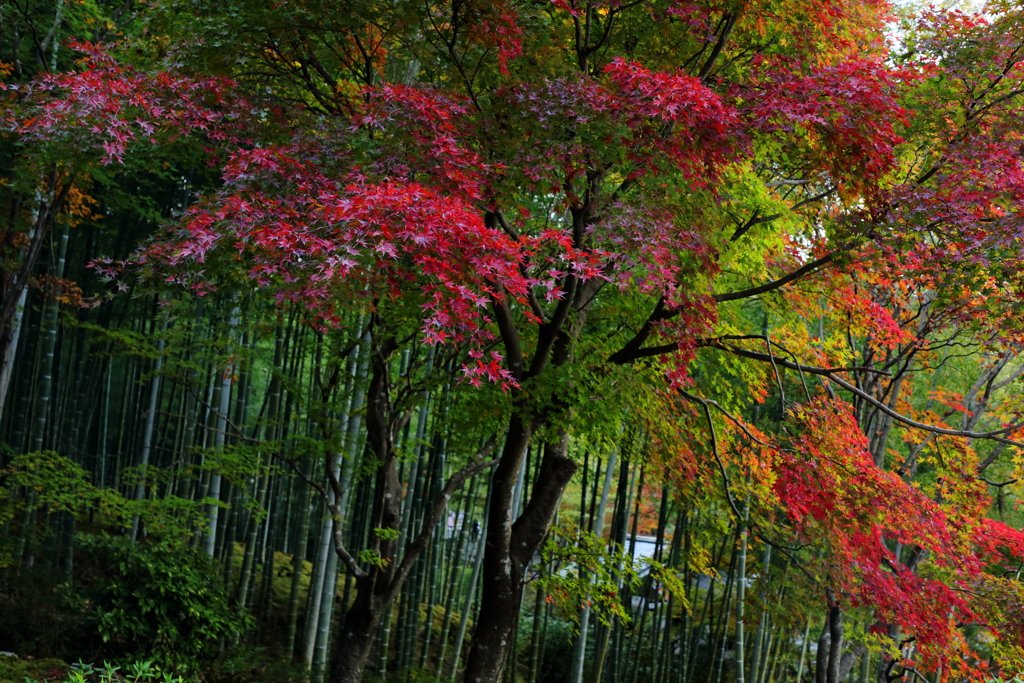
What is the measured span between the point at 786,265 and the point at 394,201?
3.19 metres

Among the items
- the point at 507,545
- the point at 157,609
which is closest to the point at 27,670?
the point at 157,609

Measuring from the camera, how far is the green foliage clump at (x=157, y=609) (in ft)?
18.0

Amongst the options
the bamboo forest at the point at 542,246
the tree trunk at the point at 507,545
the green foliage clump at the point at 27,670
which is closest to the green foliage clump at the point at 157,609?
the bamboo forest at the point at 542,246

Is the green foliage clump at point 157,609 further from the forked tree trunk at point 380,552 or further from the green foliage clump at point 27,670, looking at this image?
the green foliage clump at point 27,670

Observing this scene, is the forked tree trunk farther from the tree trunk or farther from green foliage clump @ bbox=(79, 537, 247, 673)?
green foliage clump @ bbox=(79, 537, 247, 673)

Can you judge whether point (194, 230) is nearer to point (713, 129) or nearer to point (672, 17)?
point (713, 129)

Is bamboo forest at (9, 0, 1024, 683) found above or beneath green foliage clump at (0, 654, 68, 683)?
above

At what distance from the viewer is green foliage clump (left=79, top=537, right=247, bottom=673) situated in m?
5.50

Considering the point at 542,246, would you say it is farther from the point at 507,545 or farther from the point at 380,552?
the point at 380,552

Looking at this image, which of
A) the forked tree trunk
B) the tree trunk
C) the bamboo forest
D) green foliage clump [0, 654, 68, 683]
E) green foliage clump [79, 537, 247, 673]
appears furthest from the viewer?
green foliage clump [79, 537, 247, 673]

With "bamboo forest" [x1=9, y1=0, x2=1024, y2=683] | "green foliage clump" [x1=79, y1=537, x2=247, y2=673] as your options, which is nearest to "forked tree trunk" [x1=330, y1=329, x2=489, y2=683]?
"bamboo forest" [x1=9, y1=0, x2=1024, y2=683]

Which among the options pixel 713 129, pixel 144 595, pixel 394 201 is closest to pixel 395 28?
pixel 394 201

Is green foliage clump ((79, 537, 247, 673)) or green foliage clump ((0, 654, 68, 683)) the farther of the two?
green foliage clump ((79, 537, 247, 673))

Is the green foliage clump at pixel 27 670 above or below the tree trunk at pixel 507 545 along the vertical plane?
below
